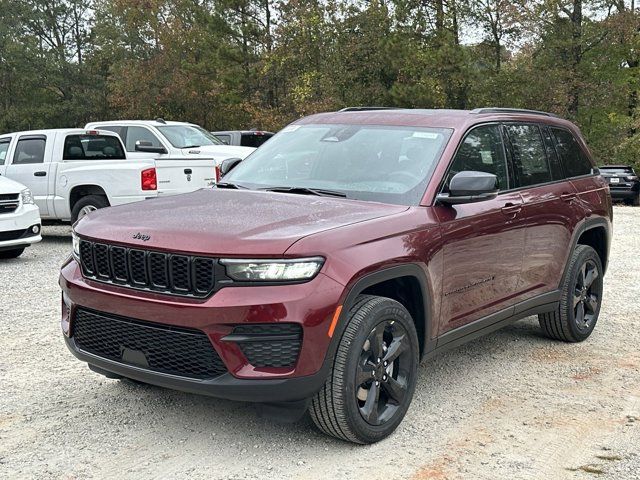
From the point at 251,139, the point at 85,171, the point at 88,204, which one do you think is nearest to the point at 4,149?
the point at 85,171

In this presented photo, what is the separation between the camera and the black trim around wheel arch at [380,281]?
12.0 feet

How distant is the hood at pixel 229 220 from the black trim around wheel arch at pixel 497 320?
0.93m

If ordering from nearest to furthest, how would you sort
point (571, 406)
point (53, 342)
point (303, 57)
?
point (571, 406), point (53, 342), point (303, 57)

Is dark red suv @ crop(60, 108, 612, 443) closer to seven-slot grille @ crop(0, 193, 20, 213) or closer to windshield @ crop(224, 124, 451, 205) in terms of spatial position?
windshield @ crop(224, 124, 451, 205)

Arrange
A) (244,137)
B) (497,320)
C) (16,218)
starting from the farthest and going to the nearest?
(244,137)
(16,218)
(497,320)

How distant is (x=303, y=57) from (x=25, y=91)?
21499 mm

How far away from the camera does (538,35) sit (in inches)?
1323

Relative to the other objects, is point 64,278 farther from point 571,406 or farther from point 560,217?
point 560,217

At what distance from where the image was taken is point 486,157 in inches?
201

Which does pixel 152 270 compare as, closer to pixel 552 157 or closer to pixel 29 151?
pixel 552 157

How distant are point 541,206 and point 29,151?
9729 mm

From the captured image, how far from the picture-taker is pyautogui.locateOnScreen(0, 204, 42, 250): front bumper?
10273 mm

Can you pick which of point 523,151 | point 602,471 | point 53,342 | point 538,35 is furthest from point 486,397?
point 538,35

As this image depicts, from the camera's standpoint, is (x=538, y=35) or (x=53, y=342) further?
(x=538, y=35)
